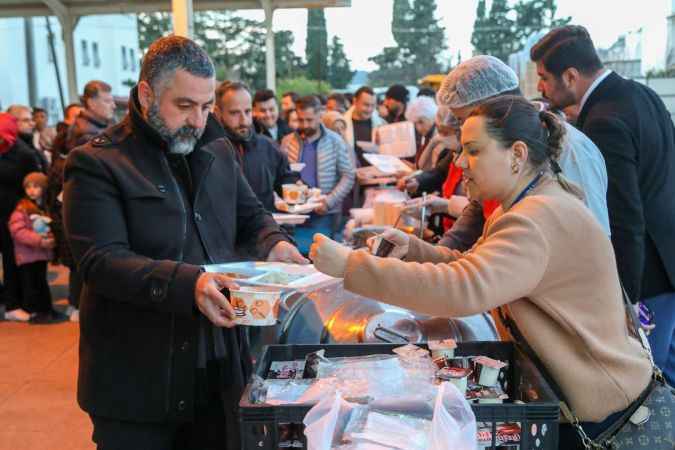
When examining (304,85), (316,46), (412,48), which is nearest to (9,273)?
(316,46)

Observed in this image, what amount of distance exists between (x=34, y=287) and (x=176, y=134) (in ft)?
16.6

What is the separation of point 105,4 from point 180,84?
9.13m

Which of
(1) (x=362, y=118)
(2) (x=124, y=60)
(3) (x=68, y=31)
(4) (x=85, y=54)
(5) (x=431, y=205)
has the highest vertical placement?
(4) (x=85, y=54)

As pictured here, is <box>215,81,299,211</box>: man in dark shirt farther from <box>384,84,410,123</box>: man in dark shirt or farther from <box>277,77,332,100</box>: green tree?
<box>277,77,332,100</box>: green tree

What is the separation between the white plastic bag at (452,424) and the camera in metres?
1.35

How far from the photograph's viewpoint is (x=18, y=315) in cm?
638

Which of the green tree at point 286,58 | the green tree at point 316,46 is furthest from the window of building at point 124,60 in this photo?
the green tree at point 316,46

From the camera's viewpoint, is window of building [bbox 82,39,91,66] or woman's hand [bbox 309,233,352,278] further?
window of building [bbox 82,39,91,66]

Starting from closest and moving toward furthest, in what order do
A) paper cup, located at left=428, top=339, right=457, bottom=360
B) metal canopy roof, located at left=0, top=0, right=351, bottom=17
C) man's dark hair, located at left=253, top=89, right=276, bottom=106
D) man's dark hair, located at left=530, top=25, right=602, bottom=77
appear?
paper cup, located at left=428, top=339, right=457, bottom=360 → man's dark hair, located at left=530, top=25, right=602, bottom=77 → man's dark hair, located at left=253, top=89, right=276, bottom=106 → metal canopy roof, located at left=0, top=0, right=351, bottom=17

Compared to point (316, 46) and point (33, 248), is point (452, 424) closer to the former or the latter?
point (33, 248)

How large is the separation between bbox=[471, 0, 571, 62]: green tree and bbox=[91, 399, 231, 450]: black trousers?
12.2 m

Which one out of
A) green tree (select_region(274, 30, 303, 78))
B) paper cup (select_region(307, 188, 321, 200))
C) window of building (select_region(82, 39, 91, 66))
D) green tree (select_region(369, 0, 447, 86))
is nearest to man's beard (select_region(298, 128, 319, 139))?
paper cup (select_region(307, 188, 321, 200))

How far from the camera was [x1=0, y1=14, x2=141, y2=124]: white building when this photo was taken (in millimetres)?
25500

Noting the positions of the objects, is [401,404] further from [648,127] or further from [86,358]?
[648,127]
